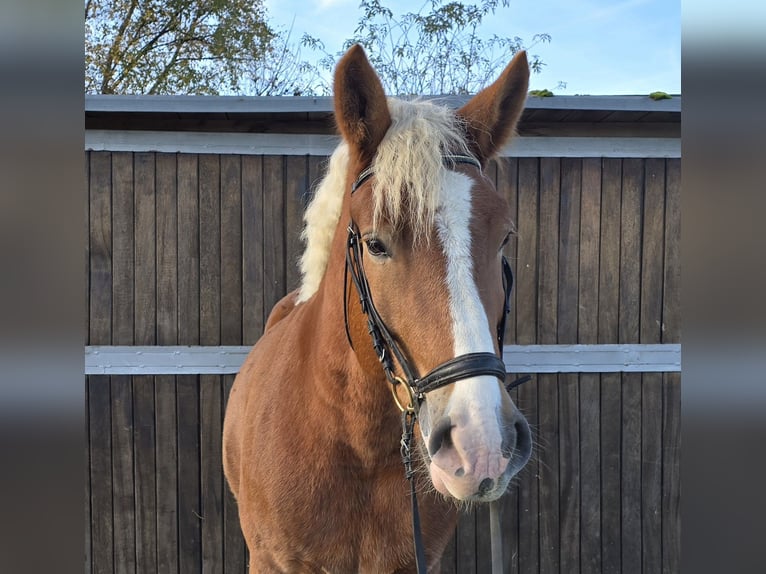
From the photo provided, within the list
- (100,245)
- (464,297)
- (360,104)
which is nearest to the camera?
(464,297)

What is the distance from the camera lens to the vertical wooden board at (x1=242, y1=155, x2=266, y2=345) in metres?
3.31

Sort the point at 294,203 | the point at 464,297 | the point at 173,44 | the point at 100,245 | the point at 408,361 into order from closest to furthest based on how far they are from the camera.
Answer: the point at 464,297 < the point at 408,361 < the point at 100,245 < the point at 294,203 < the point at 173,44

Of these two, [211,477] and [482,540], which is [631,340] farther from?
[211,477]

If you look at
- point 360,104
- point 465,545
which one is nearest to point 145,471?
point 465,545

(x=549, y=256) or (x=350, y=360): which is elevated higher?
(x=549, y=256)

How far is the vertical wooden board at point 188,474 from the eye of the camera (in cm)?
331

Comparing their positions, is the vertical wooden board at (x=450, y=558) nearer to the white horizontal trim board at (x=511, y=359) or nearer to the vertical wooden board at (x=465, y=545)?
the vertical wooden board at (x=465, y=545)

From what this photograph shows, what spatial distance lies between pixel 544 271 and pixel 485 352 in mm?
2398

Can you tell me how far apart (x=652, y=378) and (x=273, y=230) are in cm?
274

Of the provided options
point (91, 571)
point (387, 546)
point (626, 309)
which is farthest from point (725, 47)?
point (91, 571)

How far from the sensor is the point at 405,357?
1.36 meters

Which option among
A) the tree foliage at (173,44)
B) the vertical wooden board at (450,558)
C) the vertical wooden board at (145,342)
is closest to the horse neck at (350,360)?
the vertical wooden board at (145,342)

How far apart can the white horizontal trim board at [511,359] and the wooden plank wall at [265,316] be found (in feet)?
0.20

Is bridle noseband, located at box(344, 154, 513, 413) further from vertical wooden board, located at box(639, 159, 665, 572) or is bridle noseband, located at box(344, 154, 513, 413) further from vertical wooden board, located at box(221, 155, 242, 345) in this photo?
vertical wooden board, located at box(639, 159, 665, 572)
